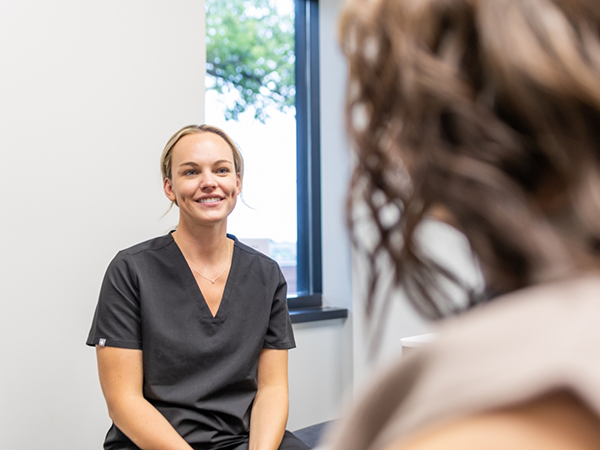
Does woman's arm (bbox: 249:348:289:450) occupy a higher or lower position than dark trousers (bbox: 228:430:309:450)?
higher

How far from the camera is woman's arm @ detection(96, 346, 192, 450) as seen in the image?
4.33 feet

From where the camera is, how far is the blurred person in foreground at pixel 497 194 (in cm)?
28

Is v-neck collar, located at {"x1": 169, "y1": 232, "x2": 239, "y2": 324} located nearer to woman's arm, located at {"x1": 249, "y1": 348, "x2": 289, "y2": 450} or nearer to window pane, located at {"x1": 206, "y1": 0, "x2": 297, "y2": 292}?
woman's arm, located at {"x1": 249, "y1": 348, "x2": 289, "y2": 450}

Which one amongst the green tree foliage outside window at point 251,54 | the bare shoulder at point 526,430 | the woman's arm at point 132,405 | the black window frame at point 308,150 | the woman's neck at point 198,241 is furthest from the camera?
the black window frame at point 308,150

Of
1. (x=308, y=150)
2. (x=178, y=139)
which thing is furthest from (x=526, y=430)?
(x=308, y=150)

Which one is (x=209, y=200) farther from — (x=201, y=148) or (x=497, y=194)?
(x=497, y=194)

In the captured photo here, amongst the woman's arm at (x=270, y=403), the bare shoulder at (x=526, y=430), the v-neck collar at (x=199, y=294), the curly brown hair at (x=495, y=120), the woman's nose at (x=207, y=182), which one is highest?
the curly brown hair at (x=495, y=120)

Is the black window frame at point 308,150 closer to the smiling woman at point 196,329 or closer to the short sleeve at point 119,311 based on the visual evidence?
the smiling woman at point 196,329

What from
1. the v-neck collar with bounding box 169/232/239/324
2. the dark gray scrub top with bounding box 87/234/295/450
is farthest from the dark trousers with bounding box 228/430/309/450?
the v-neck collar with bounding box 169/232/239/324

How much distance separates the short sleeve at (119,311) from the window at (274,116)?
3.57 feet

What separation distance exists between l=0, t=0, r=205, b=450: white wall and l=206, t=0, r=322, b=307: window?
0.54 m

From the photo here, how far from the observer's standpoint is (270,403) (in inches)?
59.7

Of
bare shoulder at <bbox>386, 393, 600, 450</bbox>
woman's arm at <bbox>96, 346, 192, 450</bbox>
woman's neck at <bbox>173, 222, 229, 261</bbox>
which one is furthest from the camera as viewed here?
woman's neck at <bbox>173, 222, 229, 261</bbox>

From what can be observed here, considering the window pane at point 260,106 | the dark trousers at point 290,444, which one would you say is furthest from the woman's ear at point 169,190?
the window pane at point 260,106
